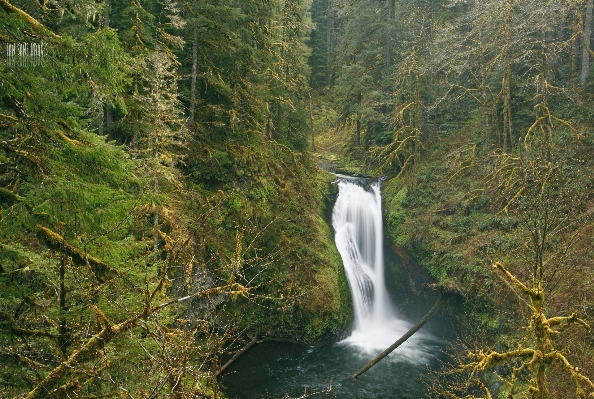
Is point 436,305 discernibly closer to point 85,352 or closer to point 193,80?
point 193,80

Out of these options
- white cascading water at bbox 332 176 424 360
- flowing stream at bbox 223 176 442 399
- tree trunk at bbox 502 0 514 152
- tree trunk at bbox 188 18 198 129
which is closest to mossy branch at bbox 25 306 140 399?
flowing stream at bbox 223 176 442 399

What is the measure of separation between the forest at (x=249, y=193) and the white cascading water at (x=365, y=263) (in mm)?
780

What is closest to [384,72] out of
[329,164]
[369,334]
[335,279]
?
[329,164]

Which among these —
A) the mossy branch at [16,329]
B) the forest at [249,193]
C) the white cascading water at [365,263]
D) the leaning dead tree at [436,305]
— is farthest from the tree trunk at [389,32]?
the mossy branch at [16,329]

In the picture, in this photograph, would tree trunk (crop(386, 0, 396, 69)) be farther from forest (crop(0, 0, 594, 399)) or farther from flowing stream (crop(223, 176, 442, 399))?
flowing stream (crop(223, 176, 442, 399))

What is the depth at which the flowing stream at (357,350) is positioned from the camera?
41.2ft

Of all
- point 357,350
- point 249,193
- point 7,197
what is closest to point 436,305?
point 357,350

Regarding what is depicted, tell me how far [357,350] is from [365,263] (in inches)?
187

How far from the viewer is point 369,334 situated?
16.6m

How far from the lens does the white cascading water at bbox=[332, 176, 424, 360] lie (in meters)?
16.5

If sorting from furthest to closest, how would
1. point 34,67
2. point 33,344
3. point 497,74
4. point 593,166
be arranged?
point 497,74, point 593,166, point 33,344, point 34,67

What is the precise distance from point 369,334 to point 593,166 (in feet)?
34.3

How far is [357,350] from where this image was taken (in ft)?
49.9

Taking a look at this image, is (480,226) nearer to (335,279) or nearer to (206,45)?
(335,279)
